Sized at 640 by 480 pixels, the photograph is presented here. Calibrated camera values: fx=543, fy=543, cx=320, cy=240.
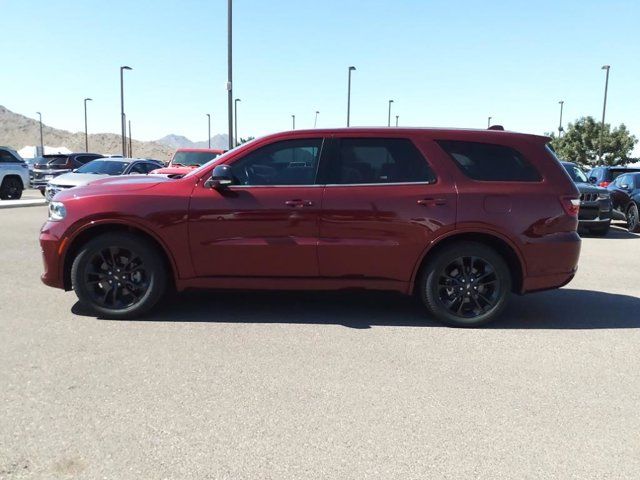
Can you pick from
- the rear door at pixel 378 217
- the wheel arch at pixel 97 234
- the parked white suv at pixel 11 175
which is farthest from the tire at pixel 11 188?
the rear door at pixel 378 217

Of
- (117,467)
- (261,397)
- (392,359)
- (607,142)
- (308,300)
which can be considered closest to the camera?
(117,467)

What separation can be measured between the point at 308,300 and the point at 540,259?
7.87 ft

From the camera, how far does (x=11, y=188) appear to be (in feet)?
62.1

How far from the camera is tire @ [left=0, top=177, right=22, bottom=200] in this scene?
18750mm

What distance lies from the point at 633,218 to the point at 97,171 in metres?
13.8

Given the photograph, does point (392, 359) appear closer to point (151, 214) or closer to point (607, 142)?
point (151, 214)

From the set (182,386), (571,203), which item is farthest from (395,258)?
(182,386)

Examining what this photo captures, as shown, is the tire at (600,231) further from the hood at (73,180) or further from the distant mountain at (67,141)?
the distant mountain at (67,141)

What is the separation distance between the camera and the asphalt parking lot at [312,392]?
278 centimetres

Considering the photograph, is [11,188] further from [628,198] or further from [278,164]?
[628,198]

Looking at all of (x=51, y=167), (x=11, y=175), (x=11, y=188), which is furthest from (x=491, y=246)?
(x=51, y=167)

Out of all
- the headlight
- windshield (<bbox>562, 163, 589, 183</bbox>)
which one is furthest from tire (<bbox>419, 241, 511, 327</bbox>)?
windshield (<bbox>562, 163, 589, 183</bbox>)

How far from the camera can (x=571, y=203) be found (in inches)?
201

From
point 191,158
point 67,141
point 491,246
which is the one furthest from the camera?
point 67,141
